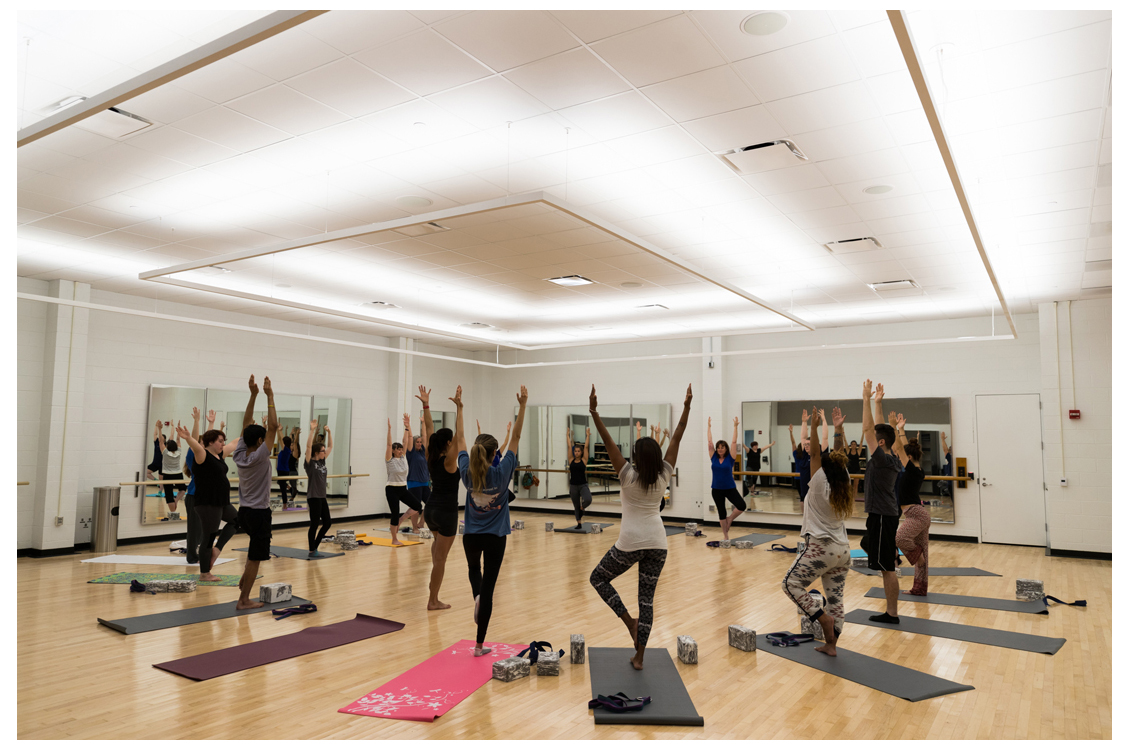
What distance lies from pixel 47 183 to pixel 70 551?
211 inches

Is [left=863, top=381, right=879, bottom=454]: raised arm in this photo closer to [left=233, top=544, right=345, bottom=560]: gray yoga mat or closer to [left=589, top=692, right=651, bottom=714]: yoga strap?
[left=589, top=692, right=651, bottom=714]: yoga strap

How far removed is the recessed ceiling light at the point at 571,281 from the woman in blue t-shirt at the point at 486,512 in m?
3.94

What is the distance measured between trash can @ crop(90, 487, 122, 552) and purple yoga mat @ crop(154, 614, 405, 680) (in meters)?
5.30

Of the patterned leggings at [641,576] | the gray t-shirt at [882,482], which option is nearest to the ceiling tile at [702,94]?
the patterned leggings at [641,576]

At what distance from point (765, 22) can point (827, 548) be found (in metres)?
3.14

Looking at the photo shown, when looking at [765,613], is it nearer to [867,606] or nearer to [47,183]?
[867,606]

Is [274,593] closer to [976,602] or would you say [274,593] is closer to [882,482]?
[882,482]

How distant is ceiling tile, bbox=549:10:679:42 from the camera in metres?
3.39

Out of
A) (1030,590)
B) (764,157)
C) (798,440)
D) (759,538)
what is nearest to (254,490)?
(764,157)

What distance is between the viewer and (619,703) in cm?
368

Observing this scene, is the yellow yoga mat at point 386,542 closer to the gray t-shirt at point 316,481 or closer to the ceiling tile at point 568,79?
the gray t-shirt at point 316,481

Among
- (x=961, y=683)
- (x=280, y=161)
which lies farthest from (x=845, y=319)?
(x=280, y=161)

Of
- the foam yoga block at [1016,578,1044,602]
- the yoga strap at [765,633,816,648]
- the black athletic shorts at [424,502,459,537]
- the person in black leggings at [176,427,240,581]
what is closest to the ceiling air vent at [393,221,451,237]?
the black athletic shorts at [424,502,459,537]

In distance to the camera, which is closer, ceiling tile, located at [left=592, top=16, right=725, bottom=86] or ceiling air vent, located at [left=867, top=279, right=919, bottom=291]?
ceiling tile, located at [left=592, top=16, right=725, bottom=86]
